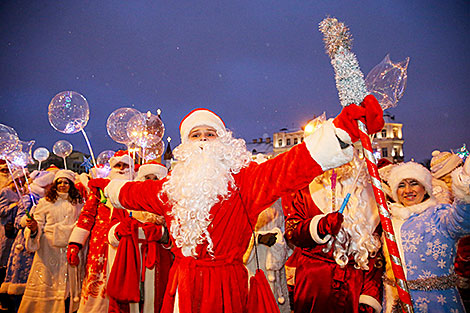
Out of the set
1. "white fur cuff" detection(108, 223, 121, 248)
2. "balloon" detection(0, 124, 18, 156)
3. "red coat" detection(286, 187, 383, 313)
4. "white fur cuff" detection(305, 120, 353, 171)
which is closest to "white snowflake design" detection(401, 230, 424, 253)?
"red coat" detection(286, 187, 383, 313)

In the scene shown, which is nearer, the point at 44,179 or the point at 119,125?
the point at 119,125

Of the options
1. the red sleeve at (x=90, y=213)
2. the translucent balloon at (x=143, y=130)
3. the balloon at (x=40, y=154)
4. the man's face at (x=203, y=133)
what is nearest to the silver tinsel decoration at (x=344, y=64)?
the man's face at (x=203, y=133)

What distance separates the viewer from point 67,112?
14.8ft

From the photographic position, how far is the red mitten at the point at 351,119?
1.56 m

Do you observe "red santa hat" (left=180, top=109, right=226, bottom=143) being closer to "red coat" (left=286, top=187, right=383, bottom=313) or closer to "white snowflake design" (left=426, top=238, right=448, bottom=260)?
"red coat" (left=286, top=187, right=383, bottom=313)

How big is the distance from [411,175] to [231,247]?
220 centimetres

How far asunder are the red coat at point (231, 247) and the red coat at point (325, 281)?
83 cm

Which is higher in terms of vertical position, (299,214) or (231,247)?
(299,214)

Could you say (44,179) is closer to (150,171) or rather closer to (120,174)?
(120,174)

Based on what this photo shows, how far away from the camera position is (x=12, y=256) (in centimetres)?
585

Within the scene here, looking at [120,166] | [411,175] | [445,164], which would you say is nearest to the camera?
[411,175]

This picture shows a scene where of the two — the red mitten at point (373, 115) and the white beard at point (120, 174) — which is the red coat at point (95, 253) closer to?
the white beard at point (120, 174)

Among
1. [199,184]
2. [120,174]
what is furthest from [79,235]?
[199,184]

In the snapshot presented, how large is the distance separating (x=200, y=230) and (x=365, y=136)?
4.12 ft
